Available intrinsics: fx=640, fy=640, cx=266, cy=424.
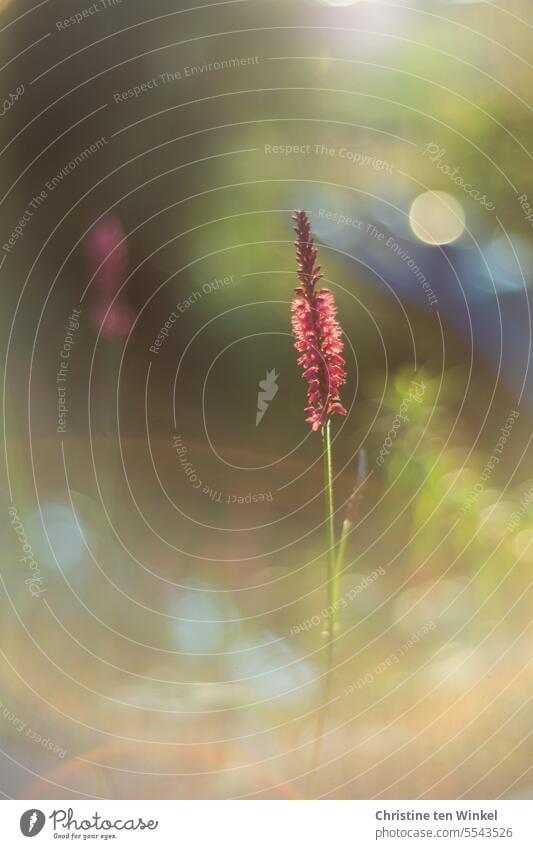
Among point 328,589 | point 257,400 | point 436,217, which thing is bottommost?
point 328,589

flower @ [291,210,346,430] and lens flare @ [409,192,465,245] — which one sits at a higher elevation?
lens flare @ [409,192,465,245]

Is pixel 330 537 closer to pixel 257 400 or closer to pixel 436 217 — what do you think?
pixel 257 400

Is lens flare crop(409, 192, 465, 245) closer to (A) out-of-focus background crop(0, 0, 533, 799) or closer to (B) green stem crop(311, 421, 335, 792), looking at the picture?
(A) out-of-focus background crop(0, 0, 533, 799)

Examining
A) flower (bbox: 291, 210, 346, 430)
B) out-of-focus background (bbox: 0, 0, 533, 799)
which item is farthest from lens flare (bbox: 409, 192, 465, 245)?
flower (bbox: 291, 210, 346, 430)

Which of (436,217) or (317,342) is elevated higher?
(436,217)

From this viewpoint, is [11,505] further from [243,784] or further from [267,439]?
[243,784]

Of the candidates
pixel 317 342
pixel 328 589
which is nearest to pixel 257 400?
pixel 317 342
